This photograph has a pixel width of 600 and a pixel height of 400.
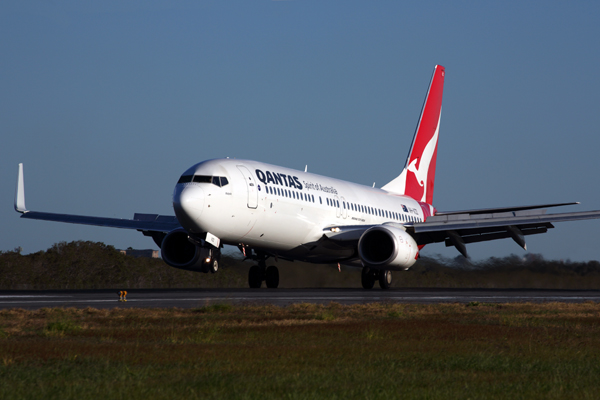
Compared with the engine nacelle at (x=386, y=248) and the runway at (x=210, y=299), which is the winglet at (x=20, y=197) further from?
the engine nacelle at (x=386, y=248)

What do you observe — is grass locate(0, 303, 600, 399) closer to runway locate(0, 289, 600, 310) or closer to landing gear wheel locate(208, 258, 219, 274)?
runway locate(0, 289, 600, 310)

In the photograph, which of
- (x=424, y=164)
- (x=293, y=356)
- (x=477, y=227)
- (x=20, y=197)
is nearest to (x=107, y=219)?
(x=20, y=197)

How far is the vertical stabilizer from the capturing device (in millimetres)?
38281

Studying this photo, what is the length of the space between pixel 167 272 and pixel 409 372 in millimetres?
41859

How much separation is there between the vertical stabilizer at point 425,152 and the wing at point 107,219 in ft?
44.2

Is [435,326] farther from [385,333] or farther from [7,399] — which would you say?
[7,399]

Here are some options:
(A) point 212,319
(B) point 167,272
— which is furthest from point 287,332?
(B) point 167,272

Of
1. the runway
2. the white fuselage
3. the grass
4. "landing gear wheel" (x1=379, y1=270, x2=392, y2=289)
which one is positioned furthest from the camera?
"landing gear wheel" (x1=379, y1=270, x2=392, y2=289)

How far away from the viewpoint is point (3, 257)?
1865 inches

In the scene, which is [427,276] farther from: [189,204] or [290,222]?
[189,204]

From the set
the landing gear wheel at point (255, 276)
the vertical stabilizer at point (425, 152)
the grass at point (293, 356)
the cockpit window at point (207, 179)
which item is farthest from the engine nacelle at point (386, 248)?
the grass at point (293, 356)

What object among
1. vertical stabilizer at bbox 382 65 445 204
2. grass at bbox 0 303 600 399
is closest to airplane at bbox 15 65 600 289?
vertical stabilizer at bbox 382 65 445 204

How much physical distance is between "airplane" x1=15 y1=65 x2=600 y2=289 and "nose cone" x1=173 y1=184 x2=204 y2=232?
28 millimetres

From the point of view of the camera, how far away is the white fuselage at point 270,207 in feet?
71.4
